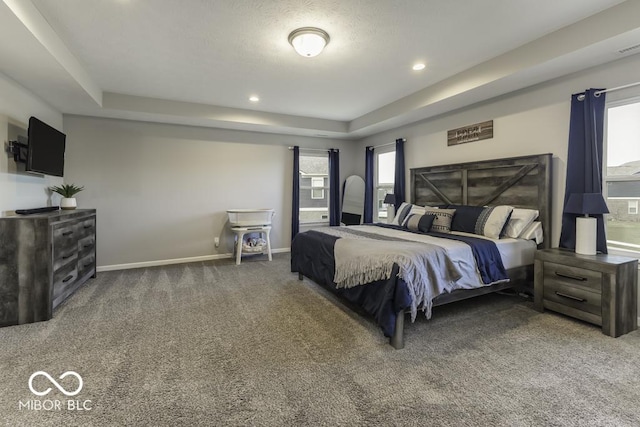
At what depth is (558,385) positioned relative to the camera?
188 centimetres

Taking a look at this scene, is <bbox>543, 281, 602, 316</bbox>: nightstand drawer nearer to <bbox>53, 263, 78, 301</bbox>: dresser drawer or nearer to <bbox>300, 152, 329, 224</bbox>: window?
<bbox>300, 152, 329, 224</bbox>: window

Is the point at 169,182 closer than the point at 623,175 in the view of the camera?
No

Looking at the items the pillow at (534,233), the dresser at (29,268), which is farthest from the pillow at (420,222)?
the dresser at (29,268)

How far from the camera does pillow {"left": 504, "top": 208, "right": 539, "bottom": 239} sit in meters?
3.36

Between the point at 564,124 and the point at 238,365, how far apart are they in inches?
153

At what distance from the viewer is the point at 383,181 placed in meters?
6.20

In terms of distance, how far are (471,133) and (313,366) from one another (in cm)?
370

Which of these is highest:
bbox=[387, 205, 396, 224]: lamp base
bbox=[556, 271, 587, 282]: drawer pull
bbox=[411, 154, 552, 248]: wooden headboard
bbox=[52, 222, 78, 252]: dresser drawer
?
bbox=[411, 154, 552, 248]: wooden headboard

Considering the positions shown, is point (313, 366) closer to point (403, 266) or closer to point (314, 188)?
point (403, 266)

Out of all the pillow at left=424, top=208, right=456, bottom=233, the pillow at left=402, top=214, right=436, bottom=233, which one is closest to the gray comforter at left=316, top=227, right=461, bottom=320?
the pillow at left=402, top=214, right=436, bottom=233

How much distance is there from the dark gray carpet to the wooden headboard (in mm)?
1210

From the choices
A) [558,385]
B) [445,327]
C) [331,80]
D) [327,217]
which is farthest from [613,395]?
[327,217]

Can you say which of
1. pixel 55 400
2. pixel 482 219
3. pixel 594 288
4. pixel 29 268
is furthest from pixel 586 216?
pixel 29 268

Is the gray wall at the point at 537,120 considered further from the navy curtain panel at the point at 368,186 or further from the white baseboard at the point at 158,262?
the white baseboard at the point at 158,262
